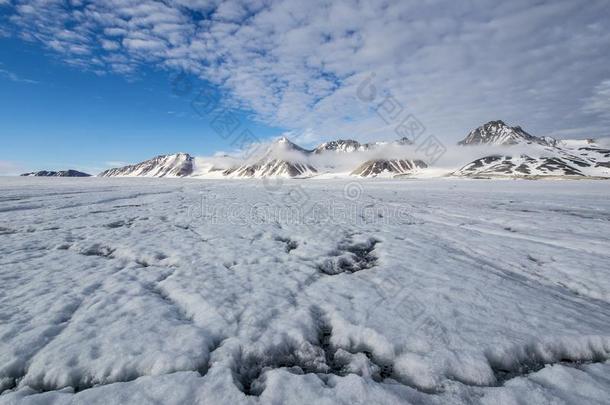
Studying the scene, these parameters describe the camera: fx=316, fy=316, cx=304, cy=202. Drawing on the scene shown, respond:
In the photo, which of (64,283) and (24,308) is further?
(64,283)

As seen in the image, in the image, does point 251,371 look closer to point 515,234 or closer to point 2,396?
point 2,396

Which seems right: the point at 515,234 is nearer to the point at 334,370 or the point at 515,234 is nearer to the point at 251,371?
the point at 334,370

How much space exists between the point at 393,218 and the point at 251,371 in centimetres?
1273

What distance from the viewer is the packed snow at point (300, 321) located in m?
3.68

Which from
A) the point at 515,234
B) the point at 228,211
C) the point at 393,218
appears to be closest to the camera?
the point at 515,234

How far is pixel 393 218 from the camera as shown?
15.6m

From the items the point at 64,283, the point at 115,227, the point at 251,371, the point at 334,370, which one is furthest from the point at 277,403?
the point at 115,227

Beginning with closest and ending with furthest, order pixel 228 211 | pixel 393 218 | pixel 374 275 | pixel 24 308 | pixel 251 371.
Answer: pixel 251 371, pixel 24 308, pixel 374 275, pixel 393 218, pixel 228 211

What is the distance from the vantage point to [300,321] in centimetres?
512

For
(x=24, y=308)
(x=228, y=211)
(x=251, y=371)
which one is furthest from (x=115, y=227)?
(x=251, y=371)

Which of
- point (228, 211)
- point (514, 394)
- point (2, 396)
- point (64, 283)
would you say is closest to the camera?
point (2, 396)

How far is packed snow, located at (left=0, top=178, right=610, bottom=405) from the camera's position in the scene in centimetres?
368

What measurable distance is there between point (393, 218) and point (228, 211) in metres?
8.65

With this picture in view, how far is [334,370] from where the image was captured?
13.6 ft
